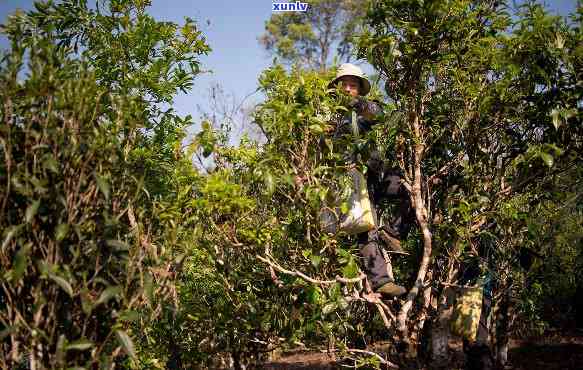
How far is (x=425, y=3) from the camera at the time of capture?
2736 mm

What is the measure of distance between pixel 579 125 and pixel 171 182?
9.25 feet

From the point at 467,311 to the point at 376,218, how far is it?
145 centimetres

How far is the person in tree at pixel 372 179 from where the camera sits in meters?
3.06

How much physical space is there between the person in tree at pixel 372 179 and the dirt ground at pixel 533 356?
3070 millimetres

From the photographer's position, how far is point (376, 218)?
3.41 m

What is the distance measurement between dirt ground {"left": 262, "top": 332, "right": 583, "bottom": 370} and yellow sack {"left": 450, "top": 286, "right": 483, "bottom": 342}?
6.38 feet

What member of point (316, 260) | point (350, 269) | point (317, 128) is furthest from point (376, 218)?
point (317, 128)

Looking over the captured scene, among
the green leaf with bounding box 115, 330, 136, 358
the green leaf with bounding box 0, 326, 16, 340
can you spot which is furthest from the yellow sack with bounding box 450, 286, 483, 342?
the green leaf with bounding box 0, 326, 16, 340

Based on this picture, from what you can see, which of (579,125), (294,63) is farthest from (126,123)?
(579,125)

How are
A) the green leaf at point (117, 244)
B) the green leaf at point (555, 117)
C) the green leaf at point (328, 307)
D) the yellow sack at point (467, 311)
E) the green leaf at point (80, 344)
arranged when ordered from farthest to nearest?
1. the yellow sack at point (467, 311)
2. the green leaf at point (328, 307)
3. the green leaf at point (555, 117)
4. the green leaf at point (117, 244)
5. the green leaf at point (80, 344)

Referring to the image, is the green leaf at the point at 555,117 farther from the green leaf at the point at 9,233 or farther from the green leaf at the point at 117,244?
the green leaf at the point at 9,233

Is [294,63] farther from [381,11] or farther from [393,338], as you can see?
[393,338]

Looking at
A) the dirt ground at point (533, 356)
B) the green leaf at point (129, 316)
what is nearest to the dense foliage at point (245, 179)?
the green leaf at point (129, 316)

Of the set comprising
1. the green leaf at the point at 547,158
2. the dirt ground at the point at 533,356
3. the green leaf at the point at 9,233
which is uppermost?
the green leaf at the point at 547,158
